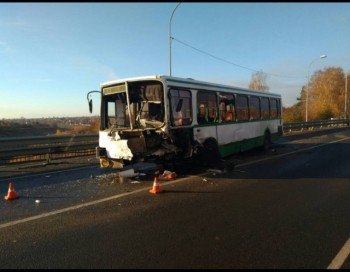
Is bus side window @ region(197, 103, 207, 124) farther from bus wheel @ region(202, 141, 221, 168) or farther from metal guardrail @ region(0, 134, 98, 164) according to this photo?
metal guardrail @ region(0, 134, 98, 164)

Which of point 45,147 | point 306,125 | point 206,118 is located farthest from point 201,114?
point 306,125

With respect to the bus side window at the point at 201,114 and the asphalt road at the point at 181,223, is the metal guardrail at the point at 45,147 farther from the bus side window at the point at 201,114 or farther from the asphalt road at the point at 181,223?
the bus side window at the point at 201,114

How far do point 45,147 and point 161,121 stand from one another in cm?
636

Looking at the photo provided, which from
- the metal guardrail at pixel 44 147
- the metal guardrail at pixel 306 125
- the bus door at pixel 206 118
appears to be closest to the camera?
the bus door at pixel 206 118

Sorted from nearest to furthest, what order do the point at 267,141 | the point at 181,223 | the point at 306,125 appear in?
1. the point at 181,223
2. the point at 267,141
3. the point at 306,125

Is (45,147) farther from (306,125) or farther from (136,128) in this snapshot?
(306,125)

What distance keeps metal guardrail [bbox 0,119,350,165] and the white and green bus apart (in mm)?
4192

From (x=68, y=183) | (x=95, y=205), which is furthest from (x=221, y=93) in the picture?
(x=95, y=205)

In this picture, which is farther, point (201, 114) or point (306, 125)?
point (306, 125)

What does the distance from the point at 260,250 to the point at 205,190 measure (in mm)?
3792

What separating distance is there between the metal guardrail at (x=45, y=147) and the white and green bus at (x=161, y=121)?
165 inches

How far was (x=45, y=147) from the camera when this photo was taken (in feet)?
45.7

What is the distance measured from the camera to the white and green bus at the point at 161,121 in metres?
9.67

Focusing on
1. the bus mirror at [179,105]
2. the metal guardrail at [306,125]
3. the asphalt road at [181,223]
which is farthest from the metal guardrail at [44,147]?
the metal guardrail at [306,125]
